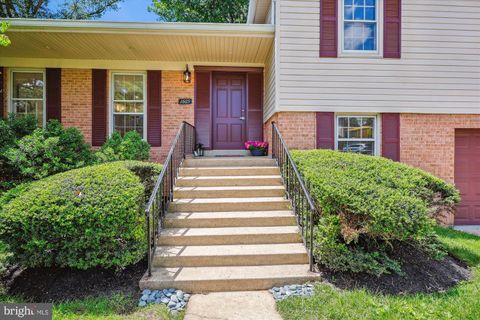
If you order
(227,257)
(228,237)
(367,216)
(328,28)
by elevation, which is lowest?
(227,257)

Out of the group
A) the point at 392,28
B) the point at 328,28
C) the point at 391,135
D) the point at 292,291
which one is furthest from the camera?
the point at 391,135

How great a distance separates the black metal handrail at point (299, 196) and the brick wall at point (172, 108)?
276cm

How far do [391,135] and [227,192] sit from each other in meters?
4.03

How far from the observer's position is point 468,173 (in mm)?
6672

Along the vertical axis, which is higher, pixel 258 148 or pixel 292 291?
pixel 258 148

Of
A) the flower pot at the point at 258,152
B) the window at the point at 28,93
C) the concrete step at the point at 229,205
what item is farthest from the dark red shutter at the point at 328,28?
the window at the point at 28,93

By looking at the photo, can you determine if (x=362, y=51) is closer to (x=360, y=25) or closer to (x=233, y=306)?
(x=360, y=25)

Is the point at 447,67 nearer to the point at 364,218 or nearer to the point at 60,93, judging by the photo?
the point at 364,218

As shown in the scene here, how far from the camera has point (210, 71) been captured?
763 cm

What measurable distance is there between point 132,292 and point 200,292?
77cm

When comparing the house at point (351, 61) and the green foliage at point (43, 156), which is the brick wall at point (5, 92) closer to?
the house at point (351, 61)

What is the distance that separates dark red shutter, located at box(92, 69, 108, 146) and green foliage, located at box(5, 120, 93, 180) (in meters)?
1.36

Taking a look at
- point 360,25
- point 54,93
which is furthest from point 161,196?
point 360,25

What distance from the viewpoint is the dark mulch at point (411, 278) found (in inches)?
134
